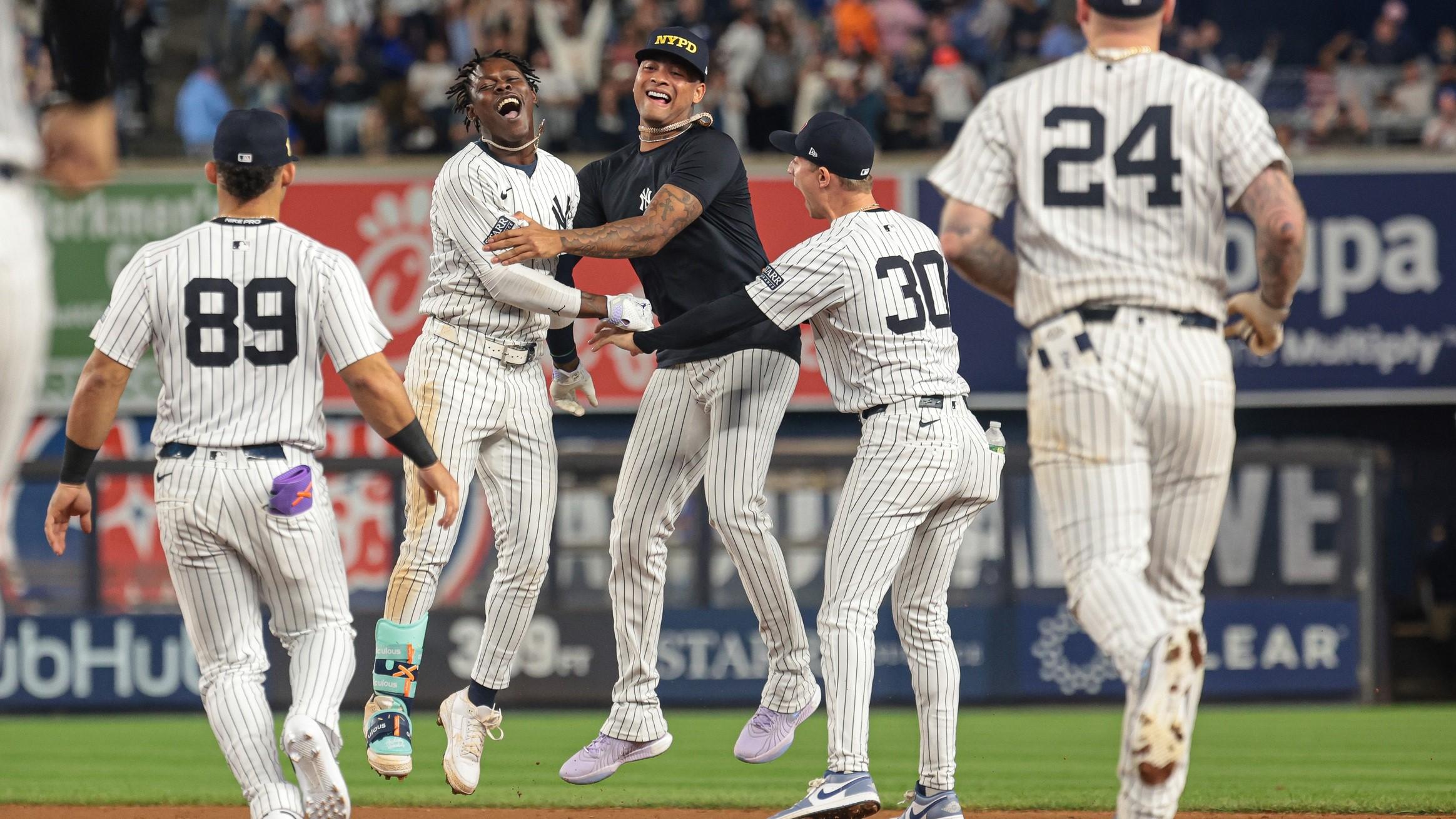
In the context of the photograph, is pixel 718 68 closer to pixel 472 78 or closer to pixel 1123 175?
pixel 472 78

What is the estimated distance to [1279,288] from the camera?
14.8 feet

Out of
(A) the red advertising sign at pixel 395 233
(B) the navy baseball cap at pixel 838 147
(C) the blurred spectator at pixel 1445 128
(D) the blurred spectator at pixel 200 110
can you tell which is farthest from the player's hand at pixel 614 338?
(C) the blurred spectator at pixel 1445 128

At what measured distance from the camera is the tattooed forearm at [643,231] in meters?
5.99

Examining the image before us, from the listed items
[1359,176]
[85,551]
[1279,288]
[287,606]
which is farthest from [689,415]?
[1359,176]

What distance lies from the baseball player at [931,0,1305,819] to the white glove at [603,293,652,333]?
5.07 feet

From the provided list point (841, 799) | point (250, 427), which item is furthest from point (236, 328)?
point (841, 799)

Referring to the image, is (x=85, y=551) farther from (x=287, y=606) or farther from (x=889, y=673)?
(x=287, y=606)

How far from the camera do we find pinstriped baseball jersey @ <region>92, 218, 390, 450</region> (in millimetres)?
5164

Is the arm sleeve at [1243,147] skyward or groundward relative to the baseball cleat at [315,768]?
skyward

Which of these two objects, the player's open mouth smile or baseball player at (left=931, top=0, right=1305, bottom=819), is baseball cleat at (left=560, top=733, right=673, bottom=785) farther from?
baseball player at (left=931, top=0, right=1305, bottom=819)

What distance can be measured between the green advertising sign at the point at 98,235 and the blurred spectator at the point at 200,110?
722mm

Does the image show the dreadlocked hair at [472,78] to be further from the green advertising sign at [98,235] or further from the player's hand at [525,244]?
the green advertising sign at [98,235]

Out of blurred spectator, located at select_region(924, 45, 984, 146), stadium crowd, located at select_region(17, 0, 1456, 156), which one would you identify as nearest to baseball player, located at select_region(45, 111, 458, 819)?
stadium crowd, located at select_region(17, 0, 1456, 156)

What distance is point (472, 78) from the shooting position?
253 inches
